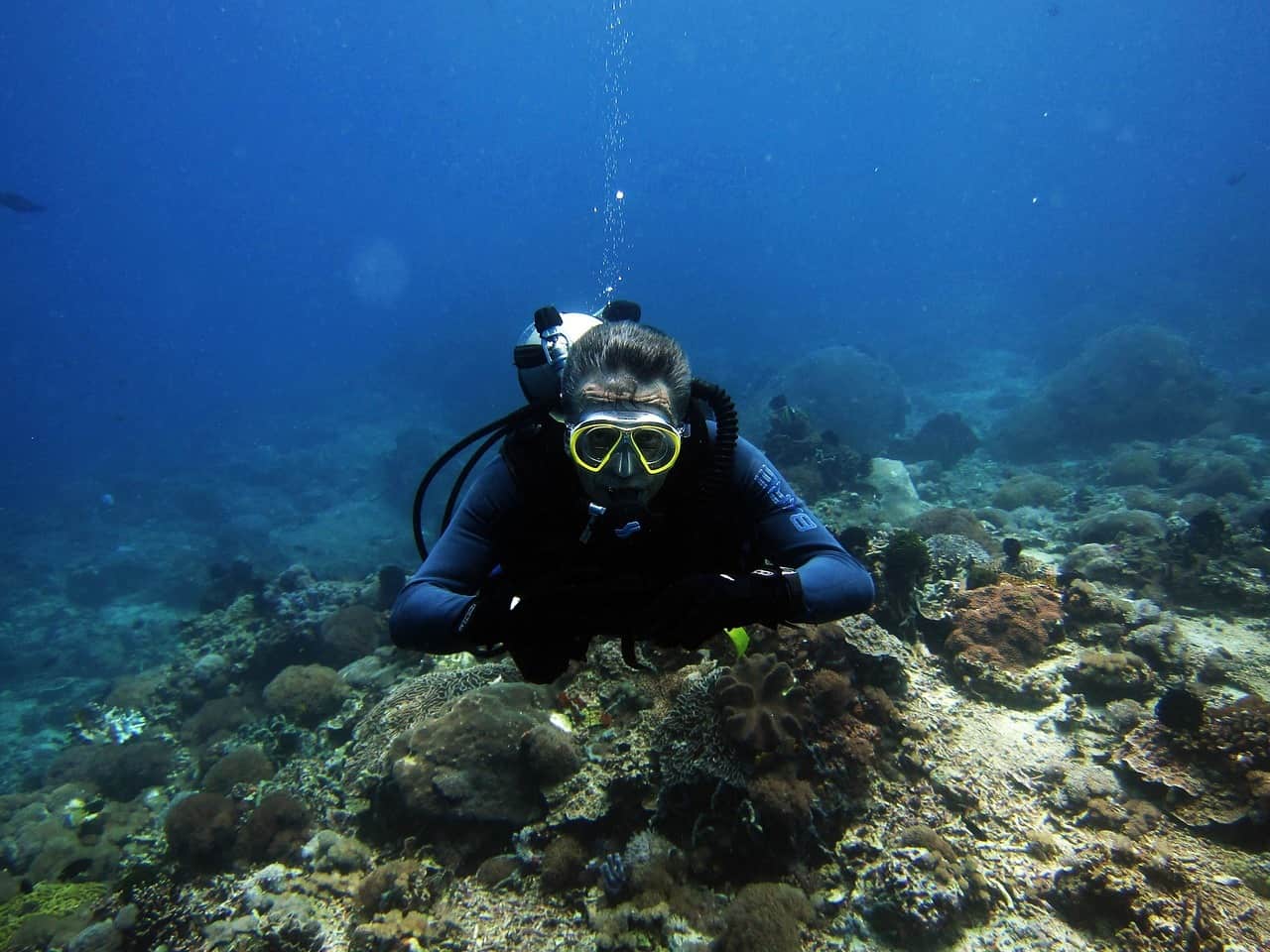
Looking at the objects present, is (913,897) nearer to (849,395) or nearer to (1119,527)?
(1119,527)

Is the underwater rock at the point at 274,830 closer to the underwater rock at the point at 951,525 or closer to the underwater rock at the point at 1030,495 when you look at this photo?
the underwater rock at the point at 951,525

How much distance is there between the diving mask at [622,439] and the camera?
268cm

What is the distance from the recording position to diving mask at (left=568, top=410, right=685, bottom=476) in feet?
8.80

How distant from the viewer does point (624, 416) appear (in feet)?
8.87

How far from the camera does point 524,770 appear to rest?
15.8 ft

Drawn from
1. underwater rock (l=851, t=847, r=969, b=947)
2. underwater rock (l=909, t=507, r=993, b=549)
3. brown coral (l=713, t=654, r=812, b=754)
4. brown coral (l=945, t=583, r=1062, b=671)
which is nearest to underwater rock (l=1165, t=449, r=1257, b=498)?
underwater rock (l=909, t=507, r=993, b=549)

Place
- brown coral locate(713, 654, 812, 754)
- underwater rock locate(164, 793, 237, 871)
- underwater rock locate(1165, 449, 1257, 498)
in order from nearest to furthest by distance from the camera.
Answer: brown coral locate(713, 654, 812, 754)
underwater rock locate(164, 793, 237, 871)
underwater rock locate(1165, 449, 1257, 498)

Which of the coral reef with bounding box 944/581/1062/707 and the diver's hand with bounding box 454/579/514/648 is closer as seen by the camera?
the diver's hand with bounding box 454/579/514/648

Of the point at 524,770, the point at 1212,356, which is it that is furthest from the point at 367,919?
the point at 1212,356

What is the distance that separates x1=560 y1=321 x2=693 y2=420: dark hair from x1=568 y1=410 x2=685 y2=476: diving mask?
6.6 inches

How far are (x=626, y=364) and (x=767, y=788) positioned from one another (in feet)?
9.75

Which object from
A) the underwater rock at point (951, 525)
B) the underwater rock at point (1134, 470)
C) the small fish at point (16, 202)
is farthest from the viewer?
the small fish at point (16, 202)

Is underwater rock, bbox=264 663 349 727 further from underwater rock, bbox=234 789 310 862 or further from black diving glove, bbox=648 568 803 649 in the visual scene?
black diving glove, bbox=648 568 803 649

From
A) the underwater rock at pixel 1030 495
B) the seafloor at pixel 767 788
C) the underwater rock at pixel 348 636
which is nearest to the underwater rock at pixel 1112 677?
the seafloor at pixel 767 788
